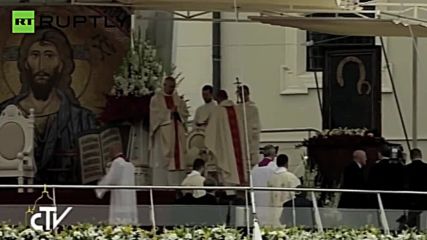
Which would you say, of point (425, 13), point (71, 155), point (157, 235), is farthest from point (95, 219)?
point (425, 13)

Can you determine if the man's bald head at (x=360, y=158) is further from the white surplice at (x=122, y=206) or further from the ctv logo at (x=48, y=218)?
the ctv logo at (x=48, y=218)

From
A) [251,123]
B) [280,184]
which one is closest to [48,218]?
[280,184]

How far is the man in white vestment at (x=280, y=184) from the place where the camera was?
1307cm

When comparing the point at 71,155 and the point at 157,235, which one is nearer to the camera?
the point at 157,235

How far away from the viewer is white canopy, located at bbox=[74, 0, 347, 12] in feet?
50.2

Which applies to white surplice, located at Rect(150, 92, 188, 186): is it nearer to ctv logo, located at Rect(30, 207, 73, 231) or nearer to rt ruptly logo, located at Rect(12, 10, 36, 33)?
rt ruptly logo, located at Rect(12, 10, 36, 33)

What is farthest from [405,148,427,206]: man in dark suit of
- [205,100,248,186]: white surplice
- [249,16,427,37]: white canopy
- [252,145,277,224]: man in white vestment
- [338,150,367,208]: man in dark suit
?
[205,100,248,186]: white surplice

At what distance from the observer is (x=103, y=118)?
1756 centimetres

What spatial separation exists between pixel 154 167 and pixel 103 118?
1.11 metres

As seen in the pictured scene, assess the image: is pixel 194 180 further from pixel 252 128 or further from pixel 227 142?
pixel 252 128

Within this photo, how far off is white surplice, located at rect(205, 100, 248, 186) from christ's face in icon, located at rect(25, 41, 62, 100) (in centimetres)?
239

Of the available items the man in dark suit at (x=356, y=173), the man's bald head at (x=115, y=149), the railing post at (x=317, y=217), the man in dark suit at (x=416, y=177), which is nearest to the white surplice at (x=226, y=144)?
the man's bald head at (x=115, y=149)

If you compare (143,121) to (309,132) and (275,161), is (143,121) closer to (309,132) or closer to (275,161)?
(275,161)

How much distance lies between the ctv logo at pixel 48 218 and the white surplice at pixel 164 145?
4.07 meters
